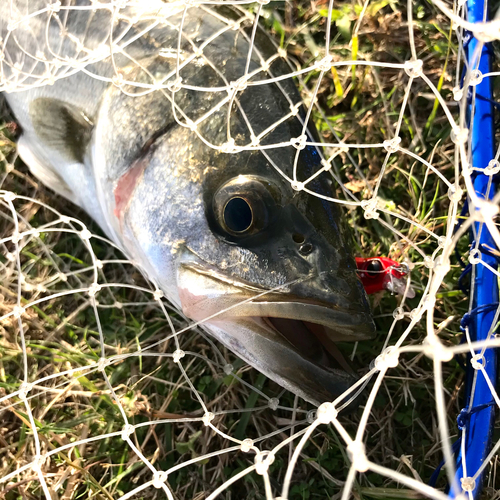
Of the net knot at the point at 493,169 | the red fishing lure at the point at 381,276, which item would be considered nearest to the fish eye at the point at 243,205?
the red fishing lure at the point at 381,276

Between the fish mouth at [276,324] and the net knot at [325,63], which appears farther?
the fish mouth at [276,324]

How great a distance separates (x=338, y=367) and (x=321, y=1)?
1828 mm

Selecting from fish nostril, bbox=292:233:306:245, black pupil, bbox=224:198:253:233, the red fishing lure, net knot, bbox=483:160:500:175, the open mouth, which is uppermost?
net knot, bbox=483:160:500:175

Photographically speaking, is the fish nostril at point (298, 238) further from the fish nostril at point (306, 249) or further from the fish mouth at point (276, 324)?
the fish mouth at point (276, 324)

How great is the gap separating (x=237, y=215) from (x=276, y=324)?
37cm

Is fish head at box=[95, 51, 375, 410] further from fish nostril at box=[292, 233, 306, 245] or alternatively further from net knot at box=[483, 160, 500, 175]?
net knot at box=[483, 160, 500, 175]

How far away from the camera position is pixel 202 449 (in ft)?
5.98

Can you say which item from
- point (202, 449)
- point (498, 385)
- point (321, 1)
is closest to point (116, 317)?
point (202, 449)

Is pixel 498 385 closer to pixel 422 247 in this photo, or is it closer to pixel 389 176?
pixel 422 247

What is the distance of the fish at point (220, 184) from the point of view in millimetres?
1344

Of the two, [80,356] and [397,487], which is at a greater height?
[80,356]

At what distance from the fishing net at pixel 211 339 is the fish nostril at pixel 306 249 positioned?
165 millimetres

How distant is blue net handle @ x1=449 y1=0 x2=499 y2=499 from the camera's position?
1380 mm

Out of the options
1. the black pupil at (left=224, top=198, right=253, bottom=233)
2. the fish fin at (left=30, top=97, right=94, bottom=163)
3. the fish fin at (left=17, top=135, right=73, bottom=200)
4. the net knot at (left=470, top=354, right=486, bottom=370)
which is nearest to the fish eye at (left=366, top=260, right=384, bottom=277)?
the net knot at (left=470, top=354, right=486, bottom=370)
